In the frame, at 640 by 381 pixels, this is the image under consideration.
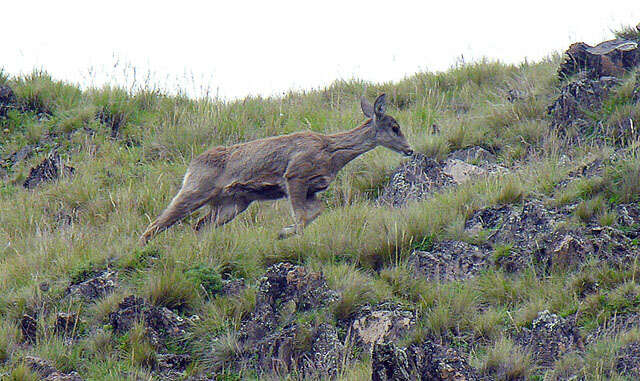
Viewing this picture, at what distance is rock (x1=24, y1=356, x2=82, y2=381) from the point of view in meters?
7.38

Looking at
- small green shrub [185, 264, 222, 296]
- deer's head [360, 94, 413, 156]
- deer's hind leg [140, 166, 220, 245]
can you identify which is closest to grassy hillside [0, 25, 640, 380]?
small green shrub [185, 264, 222, 296]

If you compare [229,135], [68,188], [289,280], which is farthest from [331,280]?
[229,135]

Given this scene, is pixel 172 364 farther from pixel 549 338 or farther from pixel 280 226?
pixel 549 338

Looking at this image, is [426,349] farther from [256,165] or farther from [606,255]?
[256,165]

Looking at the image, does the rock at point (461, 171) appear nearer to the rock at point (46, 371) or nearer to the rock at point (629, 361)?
the rock at point (629, 361)

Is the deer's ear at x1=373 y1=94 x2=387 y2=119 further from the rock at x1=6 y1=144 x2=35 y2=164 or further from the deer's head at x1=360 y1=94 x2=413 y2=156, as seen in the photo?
the rock at x1=6 y1=144 x2=35 y2=164

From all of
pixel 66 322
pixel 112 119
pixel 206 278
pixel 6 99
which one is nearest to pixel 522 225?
pixel 206 278

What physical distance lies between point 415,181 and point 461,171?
2.80ft

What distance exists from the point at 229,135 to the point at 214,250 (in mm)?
5022

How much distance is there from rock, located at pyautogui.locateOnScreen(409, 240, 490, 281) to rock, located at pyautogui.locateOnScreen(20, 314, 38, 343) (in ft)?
12.5

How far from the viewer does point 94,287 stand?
8828 millimetres

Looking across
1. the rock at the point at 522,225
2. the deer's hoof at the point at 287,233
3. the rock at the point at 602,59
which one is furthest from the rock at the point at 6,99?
the rock at the point at 602,59

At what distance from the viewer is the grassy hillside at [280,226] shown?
311 inches

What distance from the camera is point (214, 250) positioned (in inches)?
369
